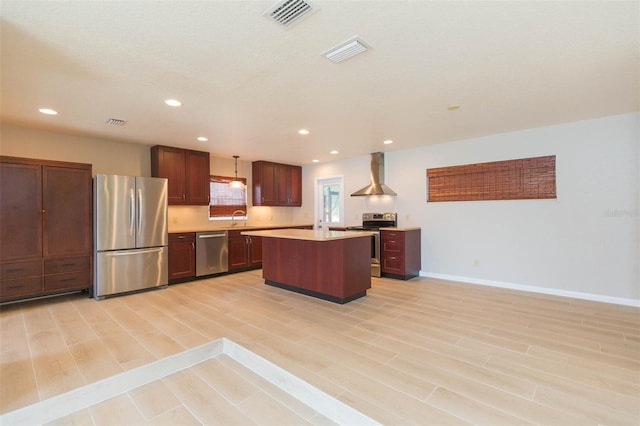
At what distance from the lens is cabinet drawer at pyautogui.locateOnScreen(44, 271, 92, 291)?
4074mm

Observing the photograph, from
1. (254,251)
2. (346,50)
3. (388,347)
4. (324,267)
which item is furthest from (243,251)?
(346,50)

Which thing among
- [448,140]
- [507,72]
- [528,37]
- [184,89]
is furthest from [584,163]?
[184,89]

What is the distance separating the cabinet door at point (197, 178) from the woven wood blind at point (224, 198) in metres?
0.41

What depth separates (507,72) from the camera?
2.67 meters

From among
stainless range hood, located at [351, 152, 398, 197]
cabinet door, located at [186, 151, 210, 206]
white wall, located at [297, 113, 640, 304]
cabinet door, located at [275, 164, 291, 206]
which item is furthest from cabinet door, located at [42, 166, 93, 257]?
white wall, located at [297, 113, 640, 304]

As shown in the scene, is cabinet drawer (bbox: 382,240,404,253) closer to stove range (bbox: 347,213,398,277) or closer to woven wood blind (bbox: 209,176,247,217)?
stove range (bbox: 347,213,398,277)

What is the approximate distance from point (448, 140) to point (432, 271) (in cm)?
237

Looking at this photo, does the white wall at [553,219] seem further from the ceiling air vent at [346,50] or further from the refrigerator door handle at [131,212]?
the refrigerator door handle at [131,212]

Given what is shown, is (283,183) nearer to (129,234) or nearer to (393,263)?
(393,263)

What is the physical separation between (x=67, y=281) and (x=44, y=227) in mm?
796

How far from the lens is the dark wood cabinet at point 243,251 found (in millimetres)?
5945

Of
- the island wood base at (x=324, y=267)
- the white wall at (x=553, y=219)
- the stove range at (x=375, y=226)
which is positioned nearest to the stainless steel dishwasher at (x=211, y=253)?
the island wood base at (x=324, y=267)

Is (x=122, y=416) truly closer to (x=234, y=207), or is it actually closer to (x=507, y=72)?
(x=507, y=72)

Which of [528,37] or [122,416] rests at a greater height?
[528,37]
